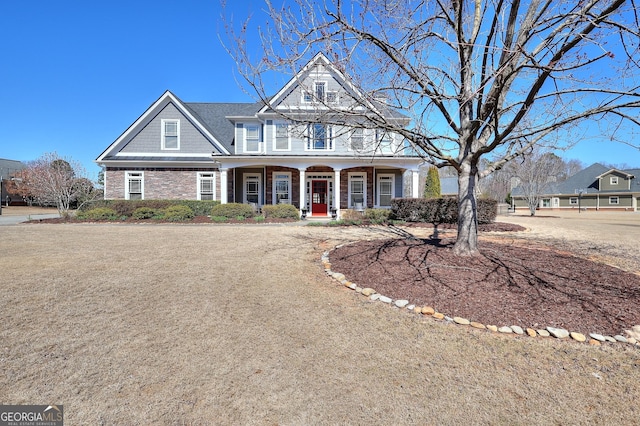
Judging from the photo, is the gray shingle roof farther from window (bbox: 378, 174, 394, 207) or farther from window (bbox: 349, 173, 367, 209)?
window (bbox: 378, 174, 394, 207)

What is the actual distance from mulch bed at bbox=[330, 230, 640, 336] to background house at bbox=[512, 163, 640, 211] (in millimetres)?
40933

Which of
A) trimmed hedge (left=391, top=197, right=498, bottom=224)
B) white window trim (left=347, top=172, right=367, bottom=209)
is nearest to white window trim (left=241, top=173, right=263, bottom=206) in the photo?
white window trim (left=347, top=172, right=367, bottom=209)

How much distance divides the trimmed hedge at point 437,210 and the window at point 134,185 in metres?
15.1

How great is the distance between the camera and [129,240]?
8469 mm

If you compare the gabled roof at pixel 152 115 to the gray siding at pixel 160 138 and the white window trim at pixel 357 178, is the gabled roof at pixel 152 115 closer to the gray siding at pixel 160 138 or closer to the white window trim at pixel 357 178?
the gray siding at pixel 160 138

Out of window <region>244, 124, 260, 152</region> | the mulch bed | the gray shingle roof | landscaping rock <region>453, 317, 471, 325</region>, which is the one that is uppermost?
the gray shingle roof

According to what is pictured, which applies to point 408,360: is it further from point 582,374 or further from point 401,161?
point 401,161

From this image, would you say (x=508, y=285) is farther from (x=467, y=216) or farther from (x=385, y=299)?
(x=385, y=299)

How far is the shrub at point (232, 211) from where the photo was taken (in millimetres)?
14375

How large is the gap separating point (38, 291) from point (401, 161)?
14907 millimetres

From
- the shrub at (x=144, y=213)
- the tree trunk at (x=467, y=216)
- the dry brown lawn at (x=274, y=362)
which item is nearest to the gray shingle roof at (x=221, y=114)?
the shrub at (x=144, y=213)

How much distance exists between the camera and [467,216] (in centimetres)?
553

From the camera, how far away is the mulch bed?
341cm

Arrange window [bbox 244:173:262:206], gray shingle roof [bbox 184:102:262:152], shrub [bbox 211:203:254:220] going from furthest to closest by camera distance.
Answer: gray shingle roof [bbox 184:102:262:152] < window [bbox 244:173:262:206] < shrub [bbox 211:203:254:220]
